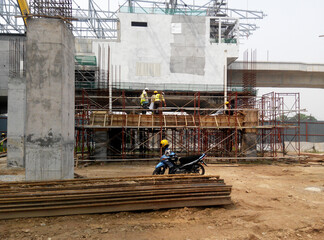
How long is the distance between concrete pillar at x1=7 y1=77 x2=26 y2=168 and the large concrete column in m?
7.58

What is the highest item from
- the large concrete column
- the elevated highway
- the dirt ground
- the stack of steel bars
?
the elevated highway

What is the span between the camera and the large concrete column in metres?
7.25

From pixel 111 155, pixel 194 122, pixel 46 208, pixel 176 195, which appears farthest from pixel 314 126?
pixel 46 208

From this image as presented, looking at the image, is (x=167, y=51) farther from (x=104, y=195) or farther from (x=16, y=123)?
(x=104, y=195)

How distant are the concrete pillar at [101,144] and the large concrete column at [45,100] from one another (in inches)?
321

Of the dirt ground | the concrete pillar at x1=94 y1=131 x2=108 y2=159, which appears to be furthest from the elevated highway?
the dirt ground

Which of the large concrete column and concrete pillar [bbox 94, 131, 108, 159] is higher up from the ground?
the large concrete column

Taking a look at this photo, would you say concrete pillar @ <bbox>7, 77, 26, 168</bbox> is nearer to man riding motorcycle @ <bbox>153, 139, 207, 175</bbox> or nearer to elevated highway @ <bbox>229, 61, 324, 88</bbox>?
man riding motorcycle @ <bbox>153, 139, 207, 175</bbox>

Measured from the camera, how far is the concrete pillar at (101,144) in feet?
51.0

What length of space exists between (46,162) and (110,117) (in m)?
8.01

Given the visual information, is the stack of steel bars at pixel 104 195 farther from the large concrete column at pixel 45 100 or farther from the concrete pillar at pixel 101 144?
the concrete pillar at pixel 101 144

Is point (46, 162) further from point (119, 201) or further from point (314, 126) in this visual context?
point (314, 126)

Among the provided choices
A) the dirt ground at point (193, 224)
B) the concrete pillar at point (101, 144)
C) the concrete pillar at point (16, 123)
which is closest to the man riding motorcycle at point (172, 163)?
the dirt ground at point (193, 224)

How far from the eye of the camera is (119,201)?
225 inches
